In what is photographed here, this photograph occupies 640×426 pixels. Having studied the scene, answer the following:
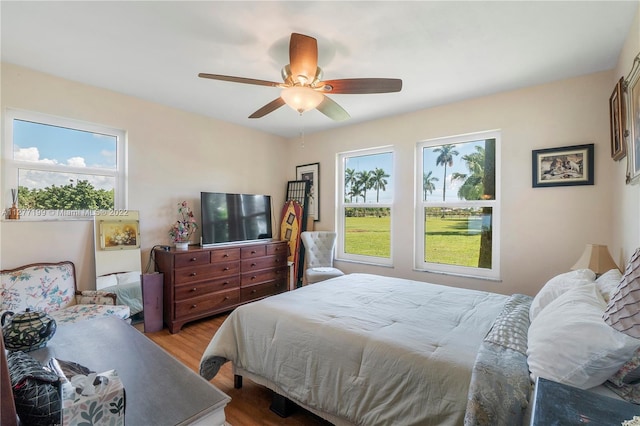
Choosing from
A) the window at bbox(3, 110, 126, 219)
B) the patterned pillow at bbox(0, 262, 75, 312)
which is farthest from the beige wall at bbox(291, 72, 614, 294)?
the patterned pillow at bbox(0, 262, 75, 312)

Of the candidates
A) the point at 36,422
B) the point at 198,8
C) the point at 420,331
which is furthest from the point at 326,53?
the point at 36,422

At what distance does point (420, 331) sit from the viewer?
162 centimetres

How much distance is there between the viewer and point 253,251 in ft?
12.8

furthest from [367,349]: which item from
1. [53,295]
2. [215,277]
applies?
[53,295]

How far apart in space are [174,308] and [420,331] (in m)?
2.66

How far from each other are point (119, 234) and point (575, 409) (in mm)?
3712

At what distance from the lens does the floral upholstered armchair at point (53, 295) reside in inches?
93.0

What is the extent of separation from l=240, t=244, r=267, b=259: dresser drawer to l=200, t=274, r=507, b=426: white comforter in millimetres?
1694

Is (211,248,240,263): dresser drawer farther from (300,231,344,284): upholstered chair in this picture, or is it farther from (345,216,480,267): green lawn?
(345,216,480,267): green lawn

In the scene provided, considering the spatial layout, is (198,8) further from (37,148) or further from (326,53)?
(37,148)

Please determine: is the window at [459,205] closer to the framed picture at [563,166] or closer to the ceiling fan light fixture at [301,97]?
the framed picture at [563,166]

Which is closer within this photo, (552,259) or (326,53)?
(326,53)

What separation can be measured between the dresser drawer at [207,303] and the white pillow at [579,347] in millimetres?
3156

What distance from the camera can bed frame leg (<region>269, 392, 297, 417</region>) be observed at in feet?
6.13
